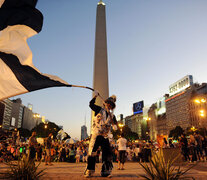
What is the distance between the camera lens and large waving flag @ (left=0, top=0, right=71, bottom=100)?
194 inches

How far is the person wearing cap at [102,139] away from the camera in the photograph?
5.37 m

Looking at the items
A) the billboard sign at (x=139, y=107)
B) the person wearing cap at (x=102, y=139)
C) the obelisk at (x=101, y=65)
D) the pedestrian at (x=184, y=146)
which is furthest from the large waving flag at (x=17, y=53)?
the billboard sign at (x=139, y=107)

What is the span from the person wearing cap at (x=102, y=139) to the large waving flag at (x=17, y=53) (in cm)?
149

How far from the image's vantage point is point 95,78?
2638 cm

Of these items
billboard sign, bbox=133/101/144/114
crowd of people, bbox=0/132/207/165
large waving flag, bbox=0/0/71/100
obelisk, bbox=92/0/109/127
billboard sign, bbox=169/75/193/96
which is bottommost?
crowd of people, bbox=0/132/207/165

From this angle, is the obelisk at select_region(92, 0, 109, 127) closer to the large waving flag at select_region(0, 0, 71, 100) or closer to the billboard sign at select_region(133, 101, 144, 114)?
the large waving flag at select_region(0, 0, 71, 100)

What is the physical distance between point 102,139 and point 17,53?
325 cm

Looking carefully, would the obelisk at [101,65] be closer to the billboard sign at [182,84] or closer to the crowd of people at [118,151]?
the crowd of people at [118,151]

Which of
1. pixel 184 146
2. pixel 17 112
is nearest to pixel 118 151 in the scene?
pixel 184 146

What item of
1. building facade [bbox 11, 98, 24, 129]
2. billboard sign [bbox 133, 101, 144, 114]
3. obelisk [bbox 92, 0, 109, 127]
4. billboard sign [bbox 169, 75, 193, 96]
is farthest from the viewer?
building facade [bbox 11, 98, 24, 129]

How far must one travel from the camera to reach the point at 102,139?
5543mm

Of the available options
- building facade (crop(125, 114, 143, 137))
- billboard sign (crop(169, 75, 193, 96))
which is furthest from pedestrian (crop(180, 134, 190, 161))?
building facade (crop(125, 114, 143, 137))

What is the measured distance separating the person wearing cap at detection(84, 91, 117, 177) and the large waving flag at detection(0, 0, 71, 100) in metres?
1.49

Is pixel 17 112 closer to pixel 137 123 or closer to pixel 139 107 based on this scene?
pixel 139 107
